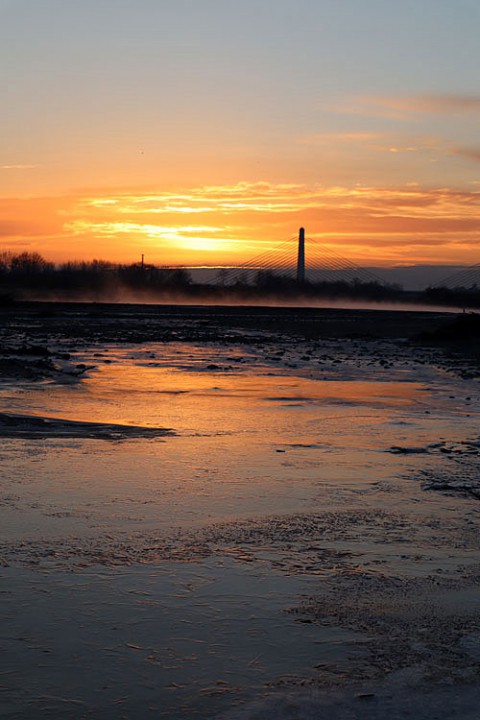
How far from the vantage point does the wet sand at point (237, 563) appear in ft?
14.0

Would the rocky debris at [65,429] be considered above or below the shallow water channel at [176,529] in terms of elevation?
above

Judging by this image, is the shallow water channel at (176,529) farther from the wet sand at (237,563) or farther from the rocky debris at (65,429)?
the rocky debris at (65,429)

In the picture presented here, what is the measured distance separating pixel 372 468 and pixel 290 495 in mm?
1708

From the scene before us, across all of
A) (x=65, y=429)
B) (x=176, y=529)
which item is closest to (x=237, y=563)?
(x=176, y=529)

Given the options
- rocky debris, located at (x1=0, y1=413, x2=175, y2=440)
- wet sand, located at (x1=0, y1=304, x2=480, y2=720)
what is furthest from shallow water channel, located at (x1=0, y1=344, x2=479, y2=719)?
rocky debris, located at (x1=0, y1=413, x2=175, y2=440)

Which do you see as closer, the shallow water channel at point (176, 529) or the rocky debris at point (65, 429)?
the shallow water channel at point (176, 529)

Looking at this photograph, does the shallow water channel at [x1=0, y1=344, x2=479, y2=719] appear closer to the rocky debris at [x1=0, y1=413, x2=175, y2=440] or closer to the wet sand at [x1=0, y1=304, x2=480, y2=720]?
the wet sand at [x1=0, y1=304, x2=480, y2=720]

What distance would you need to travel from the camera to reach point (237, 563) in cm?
611

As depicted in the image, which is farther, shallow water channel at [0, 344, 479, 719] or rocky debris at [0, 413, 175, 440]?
rocky debris at [0, 413, 175, 440]

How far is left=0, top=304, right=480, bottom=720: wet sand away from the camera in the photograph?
4.27m

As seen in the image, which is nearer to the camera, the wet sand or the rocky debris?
the wet sand

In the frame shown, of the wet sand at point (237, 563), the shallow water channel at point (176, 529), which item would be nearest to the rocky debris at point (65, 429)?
the wet sand at point (237, 563)

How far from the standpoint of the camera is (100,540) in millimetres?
6520

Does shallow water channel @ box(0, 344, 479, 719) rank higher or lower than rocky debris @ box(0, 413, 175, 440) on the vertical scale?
lower
